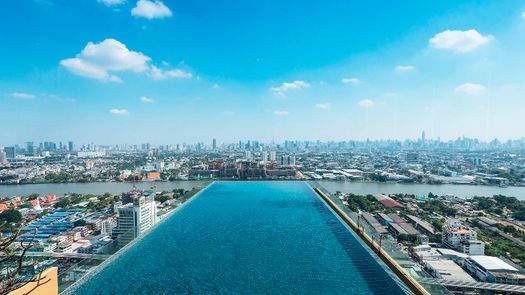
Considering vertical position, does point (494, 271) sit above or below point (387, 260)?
below

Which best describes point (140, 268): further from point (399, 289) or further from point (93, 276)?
point (399, 289)

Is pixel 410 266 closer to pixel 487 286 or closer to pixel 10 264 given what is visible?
pixel 487 286

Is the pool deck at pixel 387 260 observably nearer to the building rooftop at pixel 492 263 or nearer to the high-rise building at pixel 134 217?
the building rooftop at pixel 492 263

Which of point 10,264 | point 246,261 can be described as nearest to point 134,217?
point 246,261

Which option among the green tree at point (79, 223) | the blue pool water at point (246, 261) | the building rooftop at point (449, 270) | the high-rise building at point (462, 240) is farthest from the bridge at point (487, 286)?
the green tree at point (79, 223)

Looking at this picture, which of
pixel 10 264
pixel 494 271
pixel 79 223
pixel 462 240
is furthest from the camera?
pixel 79 223

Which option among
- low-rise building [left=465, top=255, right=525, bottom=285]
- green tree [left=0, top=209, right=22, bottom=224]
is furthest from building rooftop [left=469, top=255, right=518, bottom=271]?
green tree [left=0, top=209, right=22, bottom=224]

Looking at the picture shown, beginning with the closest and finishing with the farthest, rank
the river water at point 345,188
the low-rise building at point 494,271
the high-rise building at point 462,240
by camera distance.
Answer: the low-rise building at point 494,271
the high-rise building at point 462,240
the river water at point 345,188
